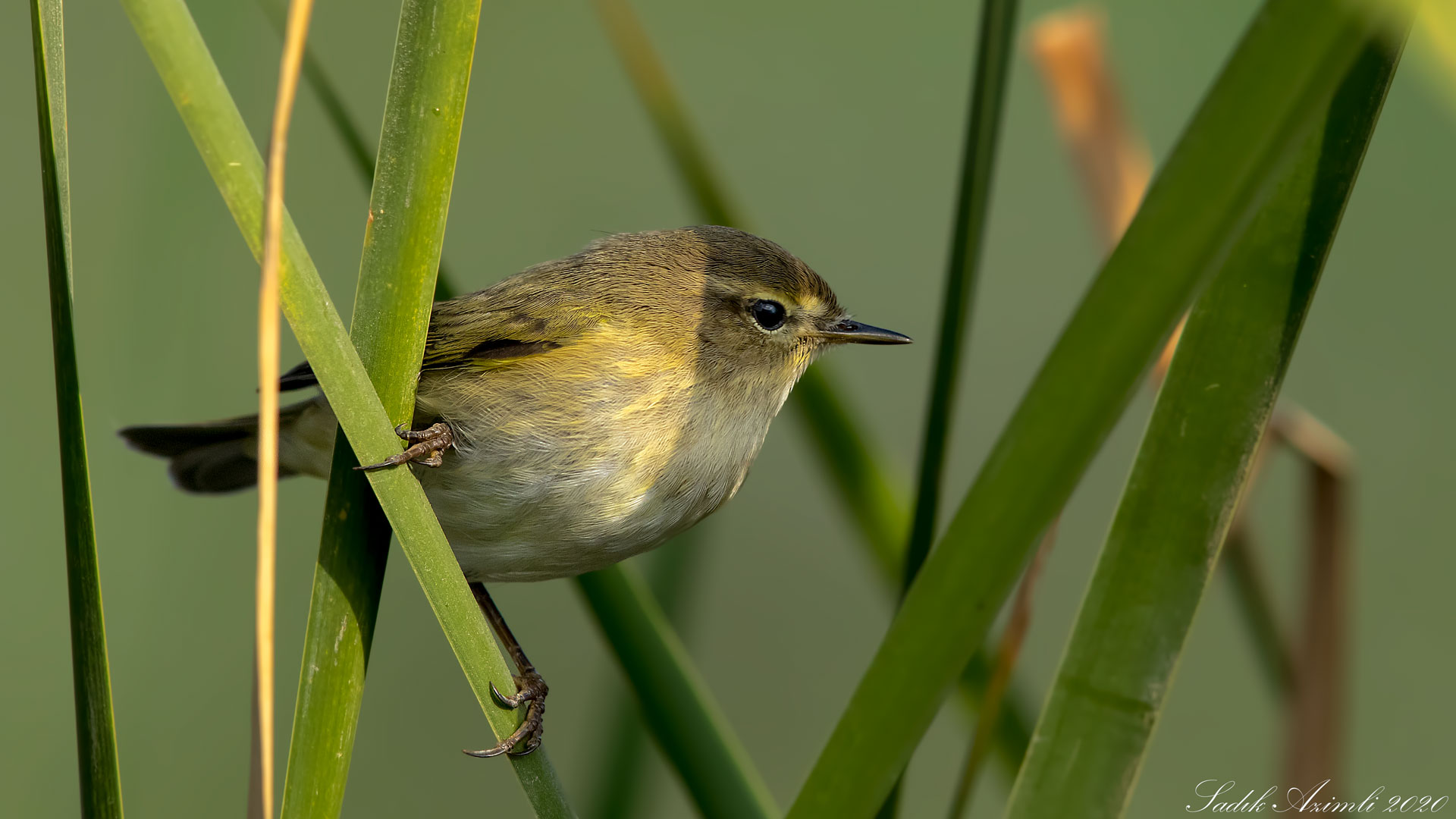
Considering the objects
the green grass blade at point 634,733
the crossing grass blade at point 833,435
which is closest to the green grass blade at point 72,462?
the green grass blade at point 634,733

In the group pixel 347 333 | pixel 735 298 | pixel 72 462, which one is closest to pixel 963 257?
pixel 735 298

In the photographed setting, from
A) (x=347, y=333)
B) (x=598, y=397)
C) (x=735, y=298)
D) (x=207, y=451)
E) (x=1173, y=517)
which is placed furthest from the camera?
(x=207, y=451)

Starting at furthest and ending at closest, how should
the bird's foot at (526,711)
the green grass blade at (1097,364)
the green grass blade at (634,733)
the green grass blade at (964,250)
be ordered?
1. the green grass blade at (634,733)
2. the green grass blade at (964,250)
3. the bird's foot at (526,711)
4. the green grass blade at (1097,364)

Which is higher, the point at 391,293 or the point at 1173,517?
the point at 1173,517

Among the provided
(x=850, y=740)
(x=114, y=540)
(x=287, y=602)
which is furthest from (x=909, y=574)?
(x=114, y=540)

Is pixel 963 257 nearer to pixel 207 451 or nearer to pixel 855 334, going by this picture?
pixel 855 334

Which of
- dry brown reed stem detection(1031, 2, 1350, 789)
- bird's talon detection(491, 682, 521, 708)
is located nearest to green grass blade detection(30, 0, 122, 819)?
bird's talon detection(491, 682, 521, 708)

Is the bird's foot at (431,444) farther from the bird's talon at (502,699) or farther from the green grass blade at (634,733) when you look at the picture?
the green grass blade at (634,733)
